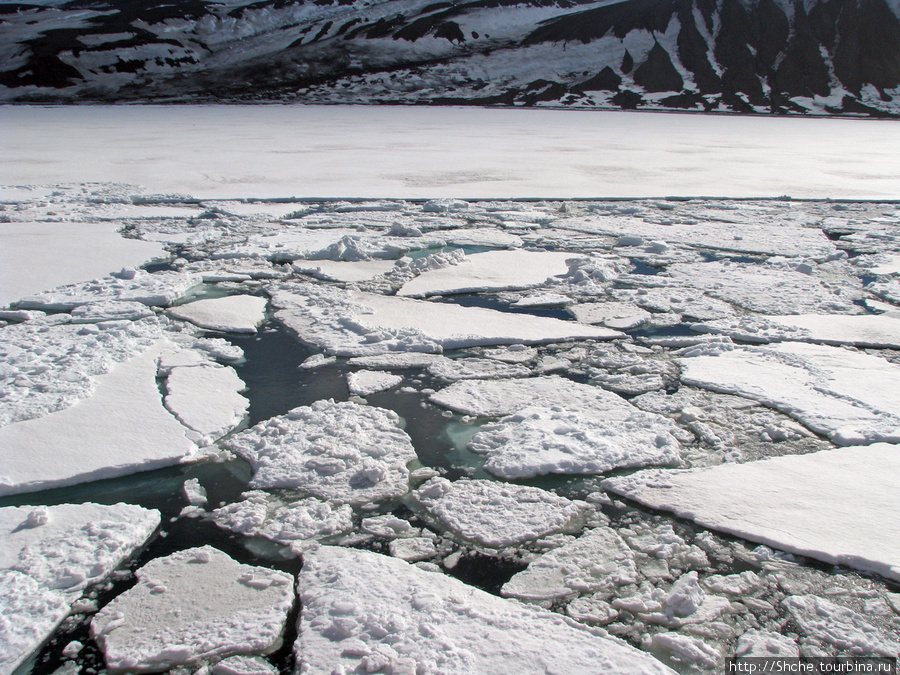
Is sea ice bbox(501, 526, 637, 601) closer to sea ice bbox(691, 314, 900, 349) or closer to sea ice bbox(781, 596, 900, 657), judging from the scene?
sea ice bbox(781, 596, 900, 657)

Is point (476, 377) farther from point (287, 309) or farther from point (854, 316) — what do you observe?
point (854, 316)

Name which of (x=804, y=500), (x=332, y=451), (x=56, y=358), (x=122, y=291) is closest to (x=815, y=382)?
(x=804, y=500)

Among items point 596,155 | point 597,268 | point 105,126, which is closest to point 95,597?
point 597,268

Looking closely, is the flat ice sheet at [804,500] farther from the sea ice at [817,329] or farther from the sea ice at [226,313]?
the sea ice at [226,313]

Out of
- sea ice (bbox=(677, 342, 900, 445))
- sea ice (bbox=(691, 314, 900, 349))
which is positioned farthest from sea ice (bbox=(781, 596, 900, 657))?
sea ice (bbox=(691, 314, 900, 349))

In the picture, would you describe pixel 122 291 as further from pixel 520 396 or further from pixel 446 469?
pixel 446 469

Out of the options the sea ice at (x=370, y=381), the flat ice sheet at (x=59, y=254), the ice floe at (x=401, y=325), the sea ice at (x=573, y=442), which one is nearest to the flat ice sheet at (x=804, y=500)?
the sea ice at (x=573, y=442)
